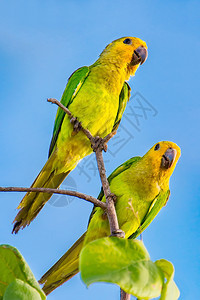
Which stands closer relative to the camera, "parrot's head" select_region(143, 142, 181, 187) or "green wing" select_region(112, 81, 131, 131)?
"parrot's head" select_region(143, 142, 181, 187)

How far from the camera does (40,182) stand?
12.5ft

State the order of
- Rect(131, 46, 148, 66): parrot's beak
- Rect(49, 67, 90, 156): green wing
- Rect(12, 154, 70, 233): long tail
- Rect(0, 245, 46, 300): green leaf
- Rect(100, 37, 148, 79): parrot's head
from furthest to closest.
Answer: Rect(131, 46, 148, 66): parrot's beak
Rect(100, 37, 148, 79): parrot's head
Rect(49, 67, 90, 156): green wing
Rect(12, 154, 70, 233): long tail
Rect(0, 245, 46, 300): green leaf

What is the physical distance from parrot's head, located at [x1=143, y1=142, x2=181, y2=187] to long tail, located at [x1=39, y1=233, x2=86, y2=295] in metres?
0.93

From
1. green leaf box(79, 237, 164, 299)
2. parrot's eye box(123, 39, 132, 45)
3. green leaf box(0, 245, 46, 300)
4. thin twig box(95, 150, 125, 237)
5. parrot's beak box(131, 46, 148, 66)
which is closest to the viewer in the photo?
green leaf box(79, 237, 164, 299)

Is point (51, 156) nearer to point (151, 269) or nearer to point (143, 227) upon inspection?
point (143, 227)

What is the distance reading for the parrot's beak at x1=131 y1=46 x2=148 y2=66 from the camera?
14.8 ft

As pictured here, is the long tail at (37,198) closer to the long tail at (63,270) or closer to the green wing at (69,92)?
the green wing at (69,92)

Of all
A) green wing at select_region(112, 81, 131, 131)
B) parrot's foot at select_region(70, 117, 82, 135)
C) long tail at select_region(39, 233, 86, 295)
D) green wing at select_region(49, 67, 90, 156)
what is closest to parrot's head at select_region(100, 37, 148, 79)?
green wing at select_region(112, 81, 131, 131)

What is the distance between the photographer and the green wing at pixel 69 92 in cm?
396

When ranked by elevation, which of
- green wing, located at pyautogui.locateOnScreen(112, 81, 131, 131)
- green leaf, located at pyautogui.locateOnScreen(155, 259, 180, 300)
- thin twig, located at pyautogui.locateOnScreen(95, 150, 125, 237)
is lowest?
green leaf, located at pyautogui.locateOnScreen(155, 259, 180, 300)

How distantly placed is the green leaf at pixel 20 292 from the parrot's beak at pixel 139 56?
3872 mm

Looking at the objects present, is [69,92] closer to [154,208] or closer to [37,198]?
[37,198]

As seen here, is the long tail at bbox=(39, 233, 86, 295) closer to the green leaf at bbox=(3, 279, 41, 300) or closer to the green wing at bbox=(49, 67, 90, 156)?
the green wing at bbox=(49, 67, 90, 156)

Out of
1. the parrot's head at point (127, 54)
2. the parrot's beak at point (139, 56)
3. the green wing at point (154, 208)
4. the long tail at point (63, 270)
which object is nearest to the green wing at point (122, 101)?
the parrot's head at point (127, 54)
